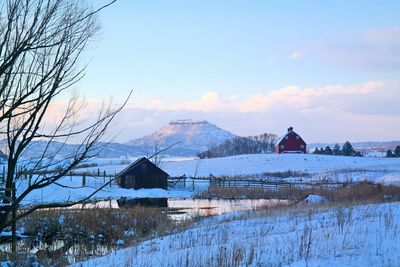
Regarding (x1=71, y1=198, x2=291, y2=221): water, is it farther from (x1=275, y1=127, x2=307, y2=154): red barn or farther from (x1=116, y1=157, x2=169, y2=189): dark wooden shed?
(x1=275, y1=127, x2=307, y2=154): red barn

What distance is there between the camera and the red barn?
112m

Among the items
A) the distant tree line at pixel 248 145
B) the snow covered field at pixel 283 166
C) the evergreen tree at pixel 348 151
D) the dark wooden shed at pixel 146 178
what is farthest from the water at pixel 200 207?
the distant tree line at pixel 248 145

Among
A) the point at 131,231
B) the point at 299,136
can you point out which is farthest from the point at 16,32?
the point at 299,136

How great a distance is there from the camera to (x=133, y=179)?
5278cm

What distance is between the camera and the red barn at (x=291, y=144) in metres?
112

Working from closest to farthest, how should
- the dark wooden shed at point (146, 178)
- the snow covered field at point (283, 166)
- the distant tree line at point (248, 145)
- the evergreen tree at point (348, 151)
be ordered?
the dark wooden shed at point (146, 178), the snow covered field at point (283, 166), the evergreen tree at point (348, 151), the distant tree line at point (248, 145)

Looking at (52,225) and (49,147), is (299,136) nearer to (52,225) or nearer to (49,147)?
(52,225)

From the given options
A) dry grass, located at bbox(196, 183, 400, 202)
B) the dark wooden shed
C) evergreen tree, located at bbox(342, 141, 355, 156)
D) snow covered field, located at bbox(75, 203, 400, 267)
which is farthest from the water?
evergreen tree, located at bbox(342, 141, 355, 156)

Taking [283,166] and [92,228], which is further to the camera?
[283,166]

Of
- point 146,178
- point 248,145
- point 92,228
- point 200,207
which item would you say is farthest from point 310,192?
point 248,145

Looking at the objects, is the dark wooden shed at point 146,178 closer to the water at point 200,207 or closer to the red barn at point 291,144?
the water at point 200,207

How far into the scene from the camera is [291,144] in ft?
370

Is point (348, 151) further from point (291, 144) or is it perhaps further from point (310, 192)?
point (310, 192)

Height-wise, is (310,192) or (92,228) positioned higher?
(92,228)
